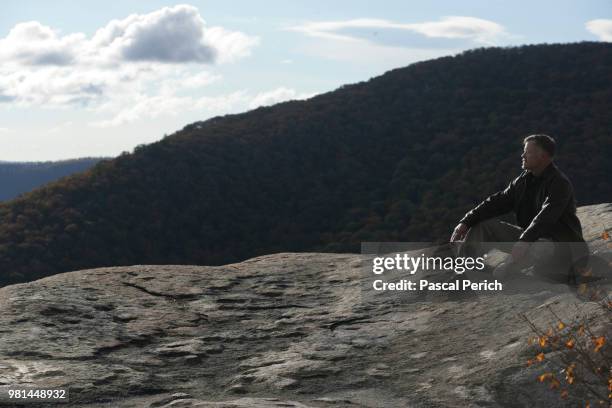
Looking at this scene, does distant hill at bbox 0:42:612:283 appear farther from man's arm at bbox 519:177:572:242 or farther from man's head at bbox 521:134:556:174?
man's arm at bbox 519:177:572:242

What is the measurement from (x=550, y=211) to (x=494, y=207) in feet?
2.84

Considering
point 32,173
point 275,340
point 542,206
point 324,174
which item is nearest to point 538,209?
point 542,206

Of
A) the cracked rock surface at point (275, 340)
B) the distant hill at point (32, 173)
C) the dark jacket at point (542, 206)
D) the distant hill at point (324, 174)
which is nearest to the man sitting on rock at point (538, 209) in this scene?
the dark jacket at point (542, 206)

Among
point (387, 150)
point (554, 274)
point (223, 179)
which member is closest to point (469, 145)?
point (387, 150)

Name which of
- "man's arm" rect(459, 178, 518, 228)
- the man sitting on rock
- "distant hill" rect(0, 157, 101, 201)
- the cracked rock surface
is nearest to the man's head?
the man sitting on rock

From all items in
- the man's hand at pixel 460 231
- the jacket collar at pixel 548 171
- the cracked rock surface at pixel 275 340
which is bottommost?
the cracked rock surface at pixel 275 340

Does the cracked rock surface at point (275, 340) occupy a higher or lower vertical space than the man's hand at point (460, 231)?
lower

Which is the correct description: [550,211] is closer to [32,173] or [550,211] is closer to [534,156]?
[534,156]

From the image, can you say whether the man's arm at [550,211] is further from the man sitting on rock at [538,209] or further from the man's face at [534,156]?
the man's face at [534,156]

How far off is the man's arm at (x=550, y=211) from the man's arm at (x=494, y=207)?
0.65 meters

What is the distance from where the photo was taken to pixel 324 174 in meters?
51.1

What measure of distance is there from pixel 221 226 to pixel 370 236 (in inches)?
392

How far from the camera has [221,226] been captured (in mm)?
43875

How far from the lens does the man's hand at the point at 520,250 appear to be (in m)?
6.82
